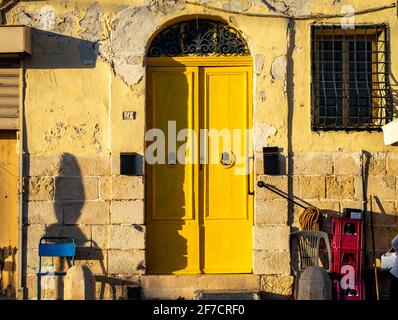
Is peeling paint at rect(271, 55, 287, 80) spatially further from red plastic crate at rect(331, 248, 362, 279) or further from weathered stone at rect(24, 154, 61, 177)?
weathered stone at rect(24, 154, 61, 177)

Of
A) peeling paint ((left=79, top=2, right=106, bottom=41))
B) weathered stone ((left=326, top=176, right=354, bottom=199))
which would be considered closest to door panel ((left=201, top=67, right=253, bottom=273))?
weathered stone ((left=326, top=176, right=354, bottom=199))

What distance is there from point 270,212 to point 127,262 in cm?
197

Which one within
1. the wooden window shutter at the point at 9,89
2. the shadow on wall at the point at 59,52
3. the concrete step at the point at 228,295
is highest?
the shadow on wall at the point at 59,52

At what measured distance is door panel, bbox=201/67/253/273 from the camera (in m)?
13.0

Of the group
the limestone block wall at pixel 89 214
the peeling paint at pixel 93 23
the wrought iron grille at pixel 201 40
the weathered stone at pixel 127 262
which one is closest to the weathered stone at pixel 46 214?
the limestone block wall at pixel 89 214

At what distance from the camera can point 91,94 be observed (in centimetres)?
1297

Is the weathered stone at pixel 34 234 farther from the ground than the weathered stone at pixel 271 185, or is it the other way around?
the weathered stone at pixel 271 185

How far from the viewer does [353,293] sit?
1248cm

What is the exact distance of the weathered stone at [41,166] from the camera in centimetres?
1296

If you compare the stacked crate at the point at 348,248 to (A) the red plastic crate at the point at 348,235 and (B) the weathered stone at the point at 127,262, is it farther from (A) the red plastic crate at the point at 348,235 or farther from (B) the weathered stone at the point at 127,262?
(B) the weathered stone at the point at 127,262

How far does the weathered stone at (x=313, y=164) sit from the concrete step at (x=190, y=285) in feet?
4.99

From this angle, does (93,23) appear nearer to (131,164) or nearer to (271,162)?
(131,164)

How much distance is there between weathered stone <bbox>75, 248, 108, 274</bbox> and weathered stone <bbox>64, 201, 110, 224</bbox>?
380mm

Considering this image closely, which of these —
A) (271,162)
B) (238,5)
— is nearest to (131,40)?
(238,5)
